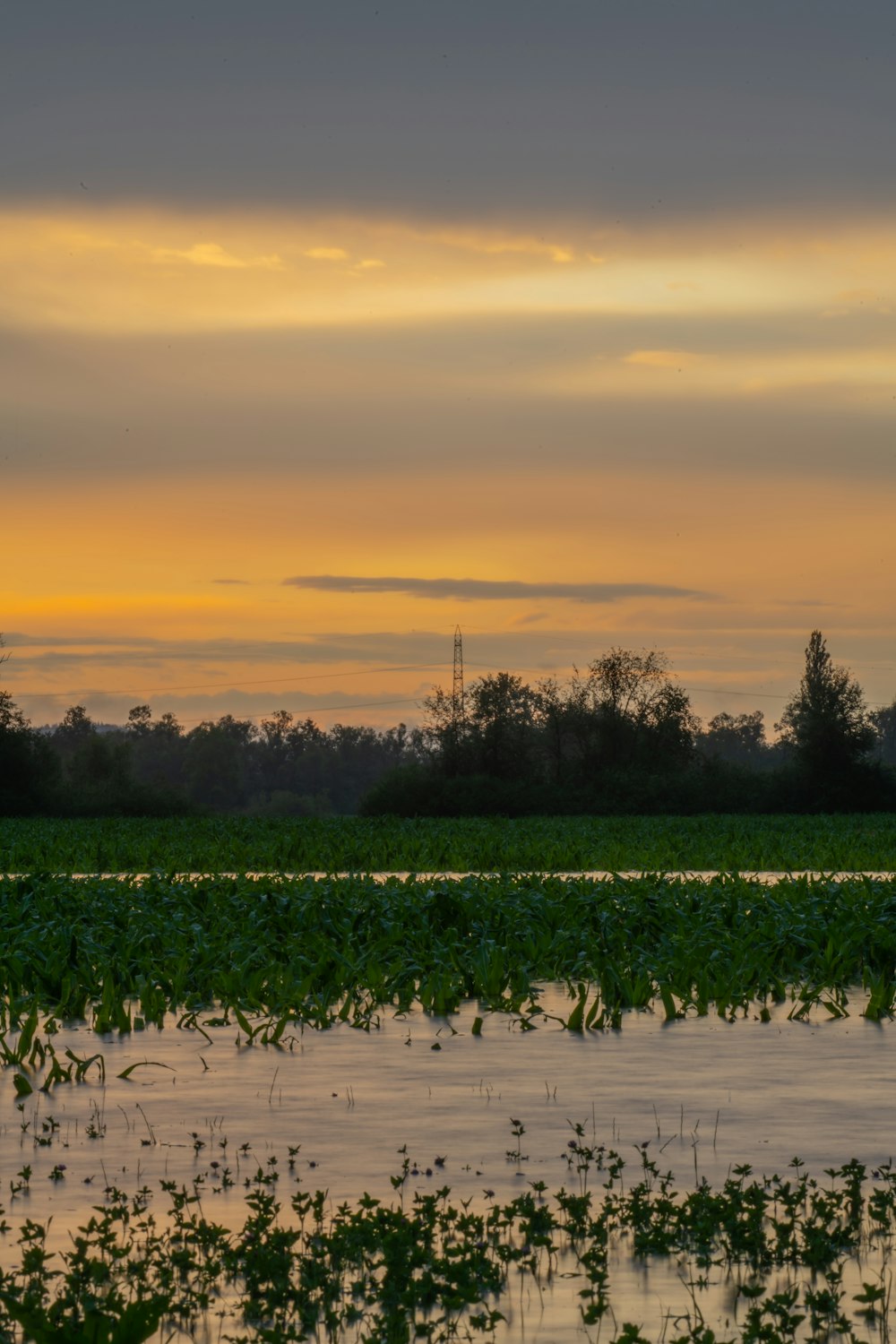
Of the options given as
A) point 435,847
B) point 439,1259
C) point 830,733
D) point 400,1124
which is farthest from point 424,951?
point 830,733

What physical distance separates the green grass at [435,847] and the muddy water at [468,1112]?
1522cm

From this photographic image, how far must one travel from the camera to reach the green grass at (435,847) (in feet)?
117

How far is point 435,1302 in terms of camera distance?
6559 mm

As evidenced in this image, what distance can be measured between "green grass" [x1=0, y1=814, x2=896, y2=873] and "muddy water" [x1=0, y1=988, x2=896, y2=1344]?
15215mm

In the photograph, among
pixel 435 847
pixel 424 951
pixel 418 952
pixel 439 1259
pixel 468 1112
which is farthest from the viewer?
pixel 435 847

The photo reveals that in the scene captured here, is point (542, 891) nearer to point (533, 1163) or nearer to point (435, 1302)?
point (533, 1163)

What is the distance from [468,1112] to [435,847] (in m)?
29.8

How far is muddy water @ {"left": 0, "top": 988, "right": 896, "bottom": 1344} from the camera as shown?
8.42 m

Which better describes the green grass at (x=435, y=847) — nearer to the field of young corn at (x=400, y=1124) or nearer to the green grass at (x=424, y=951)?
the green grass at (x=424, y=951)

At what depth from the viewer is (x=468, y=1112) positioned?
10508 millimetres

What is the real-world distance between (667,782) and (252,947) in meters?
64.7

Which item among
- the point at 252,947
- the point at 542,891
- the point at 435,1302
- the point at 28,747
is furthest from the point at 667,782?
the point at 435,1302

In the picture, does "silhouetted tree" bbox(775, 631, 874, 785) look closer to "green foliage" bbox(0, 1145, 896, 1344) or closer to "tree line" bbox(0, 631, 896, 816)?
"tree line" bbox(0, 631, 896, 816)

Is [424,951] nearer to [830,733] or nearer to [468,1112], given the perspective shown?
[468,1112]
